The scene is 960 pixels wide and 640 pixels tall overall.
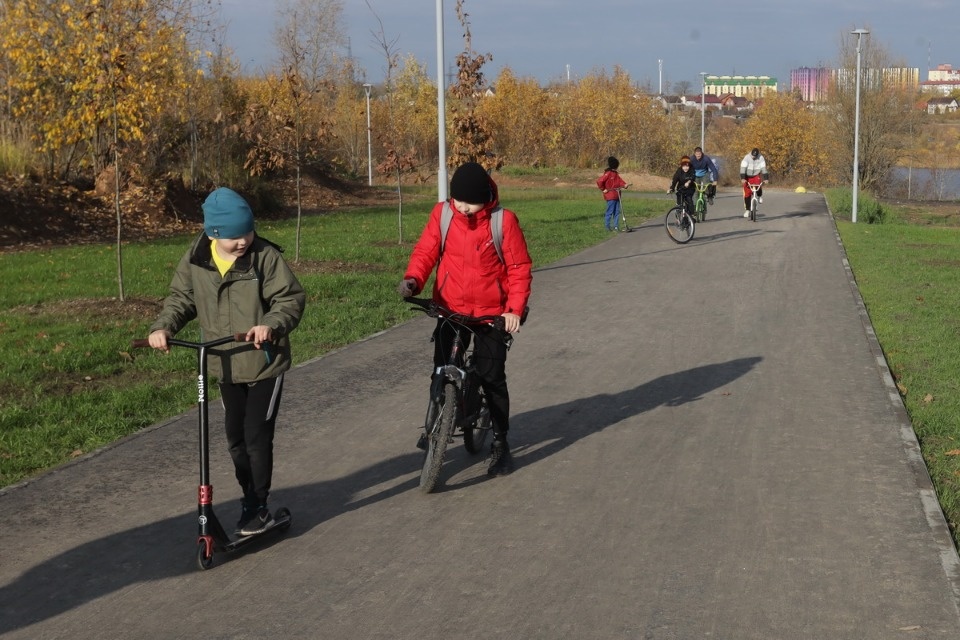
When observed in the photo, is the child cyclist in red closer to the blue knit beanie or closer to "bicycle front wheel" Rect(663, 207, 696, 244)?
"bicycle front wheel" Rect(663, 207, 696, 244)

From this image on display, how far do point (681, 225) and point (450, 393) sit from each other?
16847mm

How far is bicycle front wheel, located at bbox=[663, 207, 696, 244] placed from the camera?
2236cm

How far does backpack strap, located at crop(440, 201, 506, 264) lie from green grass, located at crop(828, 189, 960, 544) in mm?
2658

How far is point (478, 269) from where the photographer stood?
251 inches

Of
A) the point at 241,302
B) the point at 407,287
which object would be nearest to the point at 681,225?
the point at 407,287

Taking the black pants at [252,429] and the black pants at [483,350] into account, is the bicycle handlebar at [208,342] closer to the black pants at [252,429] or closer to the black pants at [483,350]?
the black pants at [252,429]

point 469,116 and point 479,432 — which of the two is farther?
point 469,116

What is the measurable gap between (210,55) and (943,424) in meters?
23.8

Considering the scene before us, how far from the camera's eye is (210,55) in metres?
28.2

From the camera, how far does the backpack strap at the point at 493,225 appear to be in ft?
20.8

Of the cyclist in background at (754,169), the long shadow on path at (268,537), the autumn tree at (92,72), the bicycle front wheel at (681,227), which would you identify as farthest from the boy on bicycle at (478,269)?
the cyclist in background at (754,169)

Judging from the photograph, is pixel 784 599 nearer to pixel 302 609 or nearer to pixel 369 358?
pixel 302 609

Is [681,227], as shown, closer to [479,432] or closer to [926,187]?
[479,432]

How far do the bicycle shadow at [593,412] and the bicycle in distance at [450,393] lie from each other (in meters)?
0.26
